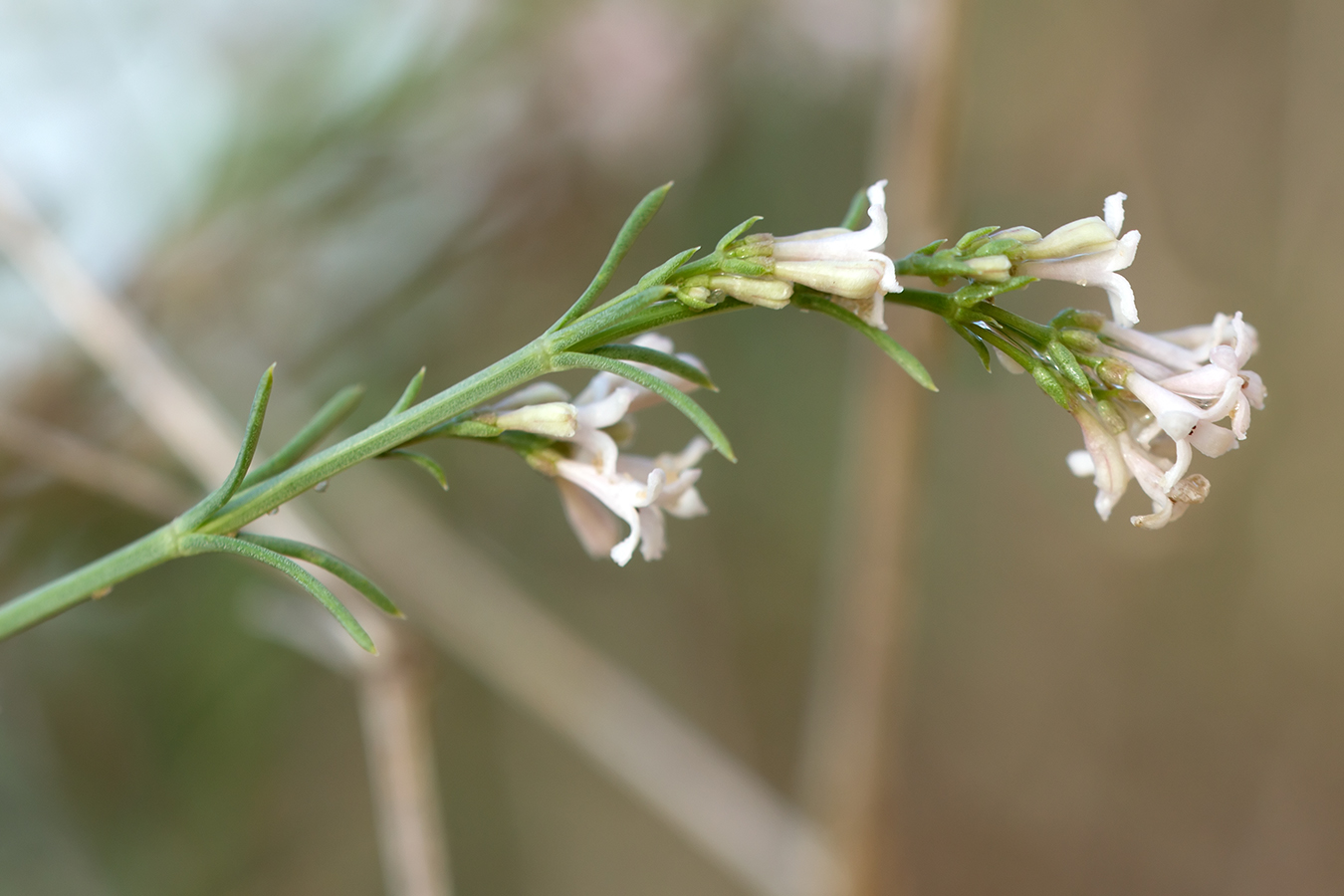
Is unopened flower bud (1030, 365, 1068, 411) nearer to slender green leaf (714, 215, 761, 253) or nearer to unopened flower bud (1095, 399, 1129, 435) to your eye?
unopened flower bud (1095, 399, 1129, 435)

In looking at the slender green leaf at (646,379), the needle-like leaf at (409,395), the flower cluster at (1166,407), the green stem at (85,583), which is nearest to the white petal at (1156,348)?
the flower cluster at (1166,407)

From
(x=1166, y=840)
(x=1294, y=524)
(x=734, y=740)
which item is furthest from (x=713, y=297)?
(x=1166, y=840)

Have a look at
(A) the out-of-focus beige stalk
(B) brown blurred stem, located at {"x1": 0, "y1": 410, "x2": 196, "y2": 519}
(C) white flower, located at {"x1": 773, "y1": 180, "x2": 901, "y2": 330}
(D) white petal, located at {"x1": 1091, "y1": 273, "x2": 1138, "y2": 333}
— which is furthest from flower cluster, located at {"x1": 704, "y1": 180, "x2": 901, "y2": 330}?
(B) brown blurred stem, located at {"x1": 0, "y1": 410, "x2": 196, "y2": 519}

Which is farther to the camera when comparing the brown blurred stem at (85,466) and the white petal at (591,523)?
the brown blurred stem at (85,466)

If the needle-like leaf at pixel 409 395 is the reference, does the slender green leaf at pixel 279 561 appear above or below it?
below

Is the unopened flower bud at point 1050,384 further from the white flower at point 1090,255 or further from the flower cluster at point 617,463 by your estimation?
the flower cluster at point 617,463

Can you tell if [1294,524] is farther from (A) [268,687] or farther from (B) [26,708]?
(B) [26,708]
